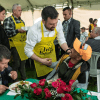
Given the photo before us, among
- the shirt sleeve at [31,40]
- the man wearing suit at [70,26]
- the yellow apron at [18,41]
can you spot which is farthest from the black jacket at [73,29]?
the shirt sleeve at [31,40]

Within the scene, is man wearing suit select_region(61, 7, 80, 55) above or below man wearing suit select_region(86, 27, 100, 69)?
above

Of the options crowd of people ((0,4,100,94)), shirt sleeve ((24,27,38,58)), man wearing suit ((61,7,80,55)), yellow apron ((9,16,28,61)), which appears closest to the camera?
crowd of people ((0,4,100,94))

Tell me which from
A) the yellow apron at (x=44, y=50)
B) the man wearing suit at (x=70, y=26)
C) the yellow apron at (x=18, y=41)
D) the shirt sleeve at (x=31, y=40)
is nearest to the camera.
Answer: the shirt sleeve at (x=31, y=40)

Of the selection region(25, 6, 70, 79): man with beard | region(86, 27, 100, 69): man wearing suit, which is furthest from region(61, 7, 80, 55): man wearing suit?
region(25, 6, 70, 79): man with beard

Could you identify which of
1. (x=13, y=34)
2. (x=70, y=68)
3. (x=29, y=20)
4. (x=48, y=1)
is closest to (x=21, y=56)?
(x=13, y=34)

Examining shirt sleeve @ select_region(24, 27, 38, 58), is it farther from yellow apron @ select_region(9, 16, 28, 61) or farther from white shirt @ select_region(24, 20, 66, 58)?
yellow apron @ select_region(9, 16, 28, 61)

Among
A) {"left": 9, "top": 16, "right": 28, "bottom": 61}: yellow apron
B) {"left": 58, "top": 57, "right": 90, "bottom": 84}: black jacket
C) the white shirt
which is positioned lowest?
{"left": 58, "top": 57, "right": 90, "bottom": 84}: black jacket

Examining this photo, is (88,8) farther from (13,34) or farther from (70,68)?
(70,68)

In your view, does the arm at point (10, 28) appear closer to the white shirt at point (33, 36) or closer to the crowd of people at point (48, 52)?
the crowd of people at point (48, 52)

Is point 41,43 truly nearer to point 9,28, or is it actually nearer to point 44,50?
point 44,50

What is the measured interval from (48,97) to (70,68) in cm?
70

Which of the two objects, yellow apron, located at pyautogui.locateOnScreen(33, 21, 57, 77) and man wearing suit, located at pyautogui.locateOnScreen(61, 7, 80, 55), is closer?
yellow apron, located at pyautogui.locateOnScreen(33, 21, 57, 77)

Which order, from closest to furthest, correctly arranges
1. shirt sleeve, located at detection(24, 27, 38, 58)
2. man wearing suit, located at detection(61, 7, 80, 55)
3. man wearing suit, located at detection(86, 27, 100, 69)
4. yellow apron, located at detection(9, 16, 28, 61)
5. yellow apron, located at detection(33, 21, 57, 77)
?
1. shirt sleeve, located at detection(24, 27, 38, 58)
2. yellow apron, located at detection(33, 21, 57, 77)
3. man wearing suit, located at detection(86, 27, 100, 69)
4. yellow apron, located at detection(9, 16, 28, 61)
5. man wearing suit, located at detection(61, 7, 80, 55)

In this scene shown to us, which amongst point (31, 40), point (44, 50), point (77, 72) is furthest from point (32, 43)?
point (77, 72)
